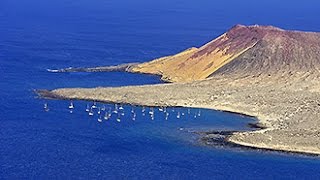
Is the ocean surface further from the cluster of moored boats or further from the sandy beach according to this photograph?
the sandy beach

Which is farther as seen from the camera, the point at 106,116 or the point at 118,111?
the point at 118,111

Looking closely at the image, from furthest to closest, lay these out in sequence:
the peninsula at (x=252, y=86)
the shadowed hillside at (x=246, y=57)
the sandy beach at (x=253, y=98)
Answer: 1. the shadowed hillside at (x=246, y=57)
2. the peninsula at (x=252, y=86)
3. the sandy beach at (x=253, y=98)

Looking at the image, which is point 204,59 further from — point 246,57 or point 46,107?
point 46,107

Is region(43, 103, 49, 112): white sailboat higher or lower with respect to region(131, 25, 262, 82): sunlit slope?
lower

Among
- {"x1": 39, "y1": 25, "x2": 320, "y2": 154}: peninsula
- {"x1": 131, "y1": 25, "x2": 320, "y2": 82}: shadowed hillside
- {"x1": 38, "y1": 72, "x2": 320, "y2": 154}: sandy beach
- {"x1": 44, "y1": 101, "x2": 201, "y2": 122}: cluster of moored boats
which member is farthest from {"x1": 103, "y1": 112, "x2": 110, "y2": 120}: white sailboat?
{"x1": 131, "y1": 25, "x2": 320, "y2": 82}: shadowed hillside

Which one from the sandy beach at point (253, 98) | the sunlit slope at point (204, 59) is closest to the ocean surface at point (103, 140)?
the sandy beach at point (253, 98)

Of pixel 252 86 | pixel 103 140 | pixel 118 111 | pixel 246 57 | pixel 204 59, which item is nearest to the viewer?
pixel 103 140

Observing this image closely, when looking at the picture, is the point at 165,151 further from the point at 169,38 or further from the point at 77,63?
the point at 169,38

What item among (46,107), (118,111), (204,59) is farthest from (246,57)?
(46,107)

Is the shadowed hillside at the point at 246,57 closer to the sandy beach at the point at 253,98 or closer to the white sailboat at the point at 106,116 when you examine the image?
the sandy beach at the point at 253,98
